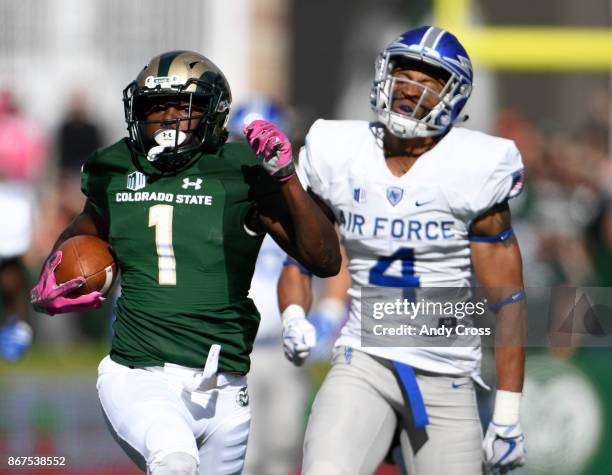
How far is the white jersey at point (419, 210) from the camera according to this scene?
4.17 meters

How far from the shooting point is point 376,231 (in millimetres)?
4203

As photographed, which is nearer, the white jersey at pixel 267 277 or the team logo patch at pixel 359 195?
the team logo patch at pixel 359 195

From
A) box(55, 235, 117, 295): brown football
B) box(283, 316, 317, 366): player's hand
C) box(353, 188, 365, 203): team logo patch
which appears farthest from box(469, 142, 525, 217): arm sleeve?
box(55, 235, 117, 295): brown football

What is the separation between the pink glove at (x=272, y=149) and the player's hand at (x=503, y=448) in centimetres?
112

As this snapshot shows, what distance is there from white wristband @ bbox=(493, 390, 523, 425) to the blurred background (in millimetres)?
376

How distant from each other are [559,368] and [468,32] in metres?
6.65

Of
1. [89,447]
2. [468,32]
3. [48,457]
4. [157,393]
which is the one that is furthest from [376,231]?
[468,32]

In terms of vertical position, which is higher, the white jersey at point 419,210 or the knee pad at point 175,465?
the white jersey at point 419,210

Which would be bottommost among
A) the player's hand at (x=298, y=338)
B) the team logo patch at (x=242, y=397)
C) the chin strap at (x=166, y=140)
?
the team logo patch at (x=242, y=397)

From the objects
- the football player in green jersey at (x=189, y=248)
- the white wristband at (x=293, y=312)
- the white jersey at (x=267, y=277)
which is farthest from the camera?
the white jersey at (x=267, y=277)

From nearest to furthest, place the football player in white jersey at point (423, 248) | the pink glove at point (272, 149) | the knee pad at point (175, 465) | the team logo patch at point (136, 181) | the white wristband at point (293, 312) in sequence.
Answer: the knee pad at point (175, 465)
the pink glove at point (272, 149)
the team logo patch at point (136, 181)
the football player in white jersey at point (423, 248)
the white wristband at point (293, 312)

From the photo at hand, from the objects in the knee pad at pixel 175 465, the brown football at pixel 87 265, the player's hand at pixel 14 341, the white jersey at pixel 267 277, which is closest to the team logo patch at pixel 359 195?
the brown football at pixel 87 265

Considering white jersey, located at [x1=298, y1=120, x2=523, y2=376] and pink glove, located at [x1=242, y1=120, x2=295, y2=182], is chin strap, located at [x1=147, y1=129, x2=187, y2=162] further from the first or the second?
white jersey, located at [x1=298, y1=120, x2=523, y2=376]

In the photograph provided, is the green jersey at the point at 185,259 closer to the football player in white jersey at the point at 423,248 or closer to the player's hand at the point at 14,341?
the football player in white jersey at the point at 423,248
